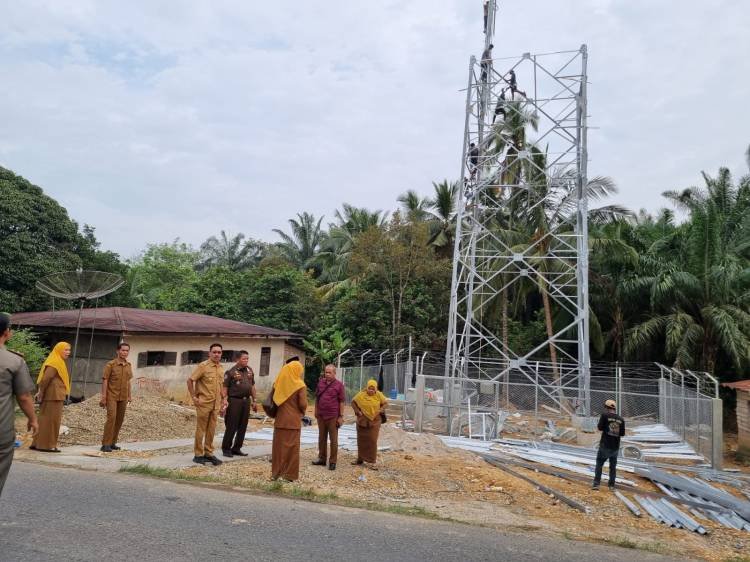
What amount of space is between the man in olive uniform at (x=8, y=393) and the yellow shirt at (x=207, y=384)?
3.81m

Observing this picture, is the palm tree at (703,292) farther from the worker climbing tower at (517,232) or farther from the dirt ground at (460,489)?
the dirt ground at (460,489)

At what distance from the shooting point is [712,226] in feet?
65.0

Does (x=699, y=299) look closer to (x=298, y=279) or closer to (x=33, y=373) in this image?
(x=298, y=279)

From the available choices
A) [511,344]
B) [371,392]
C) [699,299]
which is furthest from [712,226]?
[371,392]

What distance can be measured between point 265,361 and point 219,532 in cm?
1774

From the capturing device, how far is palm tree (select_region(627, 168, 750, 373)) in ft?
64.6

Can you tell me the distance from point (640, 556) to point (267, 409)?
457 centimetres

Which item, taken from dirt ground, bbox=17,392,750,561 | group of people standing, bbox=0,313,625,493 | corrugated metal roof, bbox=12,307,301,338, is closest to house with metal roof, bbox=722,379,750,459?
dirt ground, bbox=17,392,750,561

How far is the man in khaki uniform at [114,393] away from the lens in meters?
8.85

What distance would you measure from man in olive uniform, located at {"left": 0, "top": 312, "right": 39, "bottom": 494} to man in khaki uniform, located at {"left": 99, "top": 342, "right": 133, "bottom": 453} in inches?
183

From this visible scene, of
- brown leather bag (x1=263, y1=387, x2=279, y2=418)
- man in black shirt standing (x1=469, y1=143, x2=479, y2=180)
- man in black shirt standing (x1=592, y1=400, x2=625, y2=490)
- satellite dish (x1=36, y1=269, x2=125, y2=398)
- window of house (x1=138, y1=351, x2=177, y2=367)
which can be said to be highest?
man in black shirt standing (x1=469, y1=143, x2=479, y2=180)

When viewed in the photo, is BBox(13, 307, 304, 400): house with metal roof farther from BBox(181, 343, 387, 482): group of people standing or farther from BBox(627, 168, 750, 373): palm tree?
BBox(627, 168, 750, 373): palm tree

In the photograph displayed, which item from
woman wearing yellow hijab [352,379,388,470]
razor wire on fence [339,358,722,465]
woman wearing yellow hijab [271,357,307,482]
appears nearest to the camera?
woman wearing yellow hijab [271,357,307,482]

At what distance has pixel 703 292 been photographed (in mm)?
20625
